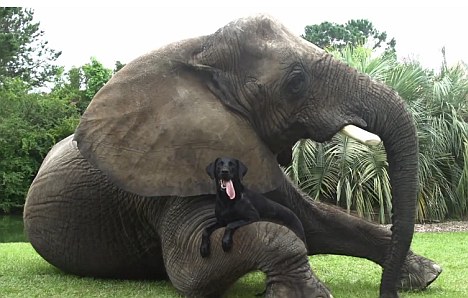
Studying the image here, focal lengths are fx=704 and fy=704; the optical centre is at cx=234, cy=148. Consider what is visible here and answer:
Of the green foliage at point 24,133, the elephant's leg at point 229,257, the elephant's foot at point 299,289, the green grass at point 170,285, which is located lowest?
the green foliage at point 24,133

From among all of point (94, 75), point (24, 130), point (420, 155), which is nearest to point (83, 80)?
point (94, 75)

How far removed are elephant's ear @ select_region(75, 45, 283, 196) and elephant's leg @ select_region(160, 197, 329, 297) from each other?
0.62 feet

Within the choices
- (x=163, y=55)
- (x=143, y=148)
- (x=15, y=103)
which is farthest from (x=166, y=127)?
(x=15, y=103)

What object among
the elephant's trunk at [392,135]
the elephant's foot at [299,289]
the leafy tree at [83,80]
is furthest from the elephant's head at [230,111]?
the leafy tree at [83,80]

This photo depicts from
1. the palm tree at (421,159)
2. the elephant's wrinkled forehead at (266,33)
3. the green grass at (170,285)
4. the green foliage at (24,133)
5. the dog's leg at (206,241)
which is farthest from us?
the green foliage at (24,133)

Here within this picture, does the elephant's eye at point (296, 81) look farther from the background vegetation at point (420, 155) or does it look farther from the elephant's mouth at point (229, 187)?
the background vegetation at point (420, 155)

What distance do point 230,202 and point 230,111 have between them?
70 cm

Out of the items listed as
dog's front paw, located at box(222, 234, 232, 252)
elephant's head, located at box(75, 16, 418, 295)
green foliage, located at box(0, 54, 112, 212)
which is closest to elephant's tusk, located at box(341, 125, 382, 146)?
elephant's head, located at box(75, 16, 418, 295)

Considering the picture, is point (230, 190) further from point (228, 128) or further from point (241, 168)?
point (228, 128)

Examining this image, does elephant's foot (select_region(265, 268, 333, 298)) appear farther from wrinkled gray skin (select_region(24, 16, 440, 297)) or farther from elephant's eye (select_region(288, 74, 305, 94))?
elephant's eye (select_region(288, 74, 305, 94))

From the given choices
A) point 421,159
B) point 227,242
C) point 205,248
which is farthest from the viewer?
point 421,159

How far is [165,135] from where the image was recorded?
14.4ft

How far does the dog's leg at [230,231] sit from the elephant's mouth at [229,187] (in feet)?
0.59

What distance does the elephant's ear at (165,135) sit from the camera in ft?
14.1
